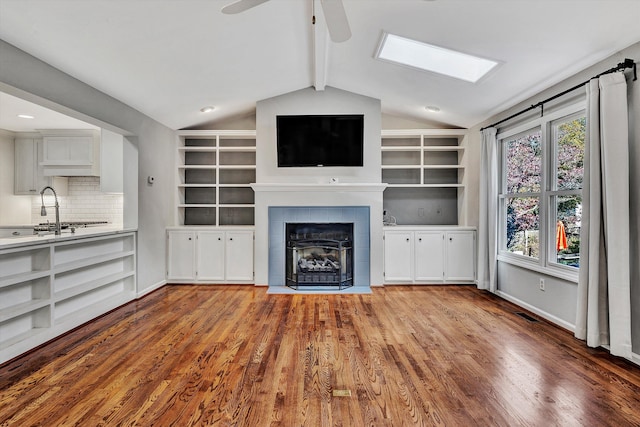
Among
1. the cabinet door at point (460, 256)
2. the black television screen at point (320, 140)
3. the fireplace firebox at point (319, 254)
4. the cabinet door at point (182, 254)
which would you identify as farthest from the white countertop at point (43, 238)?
the cabinet door at point (460, 256)

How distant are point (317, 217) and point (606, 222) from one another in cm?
333

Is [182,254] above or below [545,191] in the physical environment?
below

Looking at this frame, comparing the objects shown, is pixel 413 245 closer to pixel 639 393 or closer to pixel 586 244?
pixel 586 244

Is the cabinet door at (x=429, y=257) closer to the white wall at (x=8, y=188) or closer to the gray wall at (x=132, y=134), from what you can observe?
the gray wall at (x=132, y=134)

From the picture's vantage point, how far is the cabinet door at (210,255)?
5.08 metres

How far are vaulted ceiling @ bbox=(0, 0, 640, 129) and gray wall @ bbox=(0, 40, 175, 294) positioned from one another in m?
0.12

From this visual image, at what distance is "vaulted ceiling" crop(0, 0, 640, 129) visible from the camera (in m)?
2.45

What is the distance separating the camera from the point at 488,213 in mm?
4547

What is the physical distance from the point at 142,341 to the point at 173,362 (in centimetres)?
62

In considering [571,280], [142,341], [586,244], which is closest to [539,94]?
[586,244]

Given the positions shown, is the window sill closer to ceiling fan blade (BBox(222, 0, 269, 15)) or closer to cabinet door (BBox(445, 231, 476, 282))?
cabinet door (BBox(445, 231, 476, 282))

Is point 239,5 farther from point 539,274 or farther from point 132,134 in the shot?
point 539,274

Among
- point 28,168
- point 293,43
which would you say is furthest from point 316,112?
point 28,168

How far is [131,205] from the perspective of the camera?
4.25 metres
